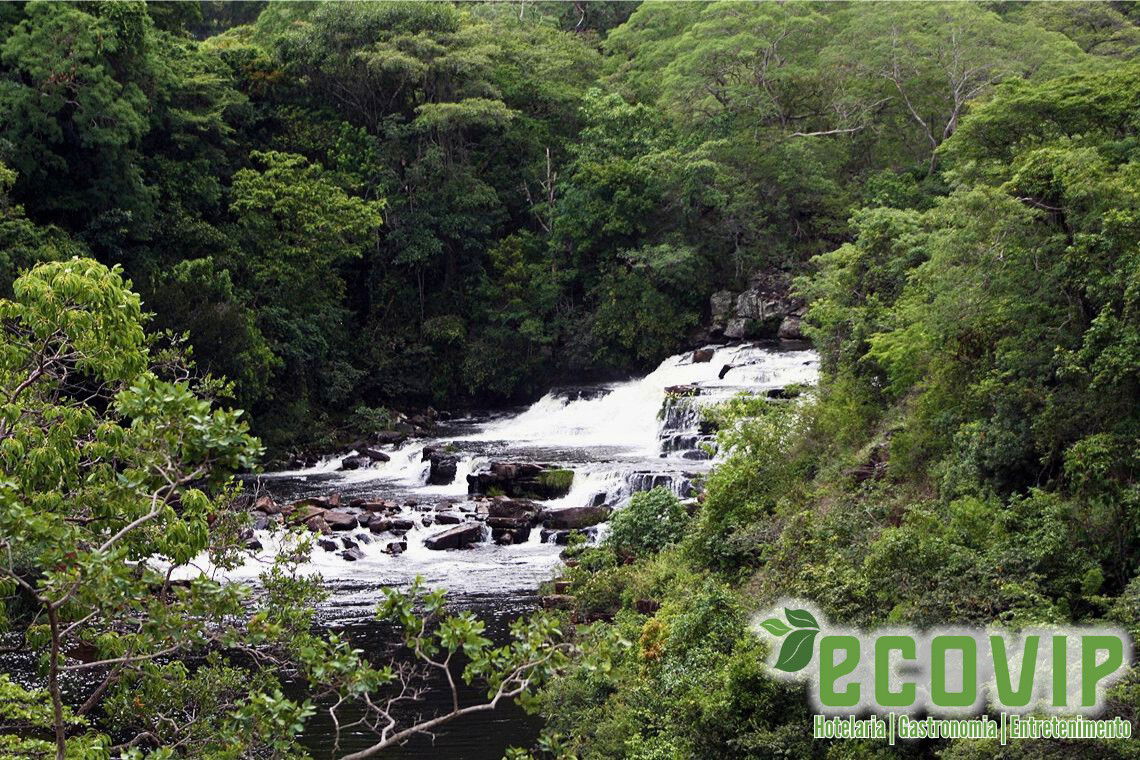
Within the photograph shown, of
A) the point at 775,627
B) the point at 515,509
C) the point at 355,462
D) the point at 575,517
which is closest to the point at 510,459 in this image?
the point at 355,462

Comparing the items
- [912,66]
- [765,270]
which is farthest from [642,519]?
[912,66]

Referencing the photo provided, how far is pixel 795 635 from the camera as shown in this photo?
434 inches

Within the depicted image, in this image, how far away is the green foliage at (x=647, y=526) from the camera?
55.1ft

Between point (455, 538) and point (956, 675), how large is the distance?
12.5 m

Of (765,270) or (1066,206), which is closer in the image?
(1066,206)

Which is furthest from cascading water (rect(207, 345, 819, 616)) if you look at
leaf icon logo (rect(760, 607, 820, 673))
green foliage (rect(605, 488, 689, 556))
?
leaf icon logo (rect(760, 607, 820, 673))

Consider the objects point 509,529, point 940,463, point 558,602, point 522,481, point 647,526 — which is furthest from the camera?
point 522,481

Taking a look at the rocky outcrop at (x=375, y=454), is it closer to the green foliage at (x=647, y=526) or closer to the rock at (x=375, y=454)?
the rock at (x=375, y=454)

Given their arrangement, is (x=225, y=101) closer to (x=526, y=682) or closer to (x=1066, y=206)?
(x=1066, y=206)

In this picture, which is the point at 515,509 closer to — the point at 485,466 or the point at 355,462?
the point at 485,466

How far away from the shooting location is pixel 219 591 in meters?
6.06

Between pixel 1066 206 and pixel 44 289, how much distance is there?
32.3ft

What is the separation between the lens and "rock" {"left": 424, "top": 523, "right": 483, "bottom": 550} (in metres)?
21.0

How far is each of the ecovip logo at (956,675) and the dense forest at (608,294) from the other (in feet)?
0.66
